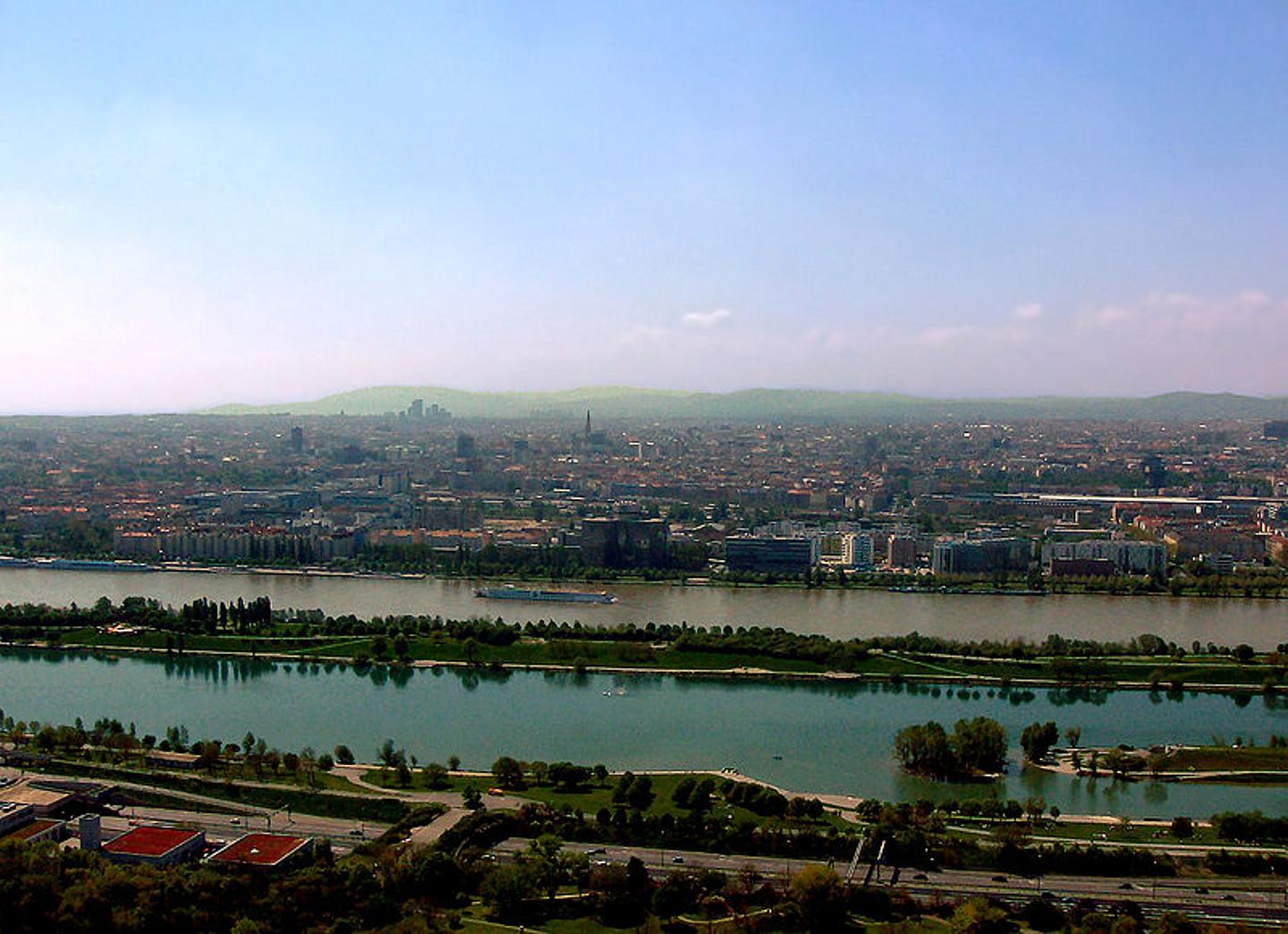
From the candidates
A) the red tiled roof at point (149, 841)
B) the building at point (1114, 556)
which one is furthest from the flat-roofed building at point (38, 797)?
the building at point (1114, 556)

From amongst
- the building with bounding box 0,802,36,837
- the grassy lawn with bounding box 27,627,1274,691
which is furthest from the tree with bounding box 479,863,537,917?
the grassy lawn with bounding box 27,627,1274,691

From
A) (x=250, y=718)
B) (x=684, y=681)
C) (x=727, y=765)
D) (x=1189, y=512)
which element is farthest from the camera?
(x=1189, y=512)

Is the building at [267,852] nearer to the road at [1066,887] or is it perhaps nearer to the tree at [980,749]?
the road at [1066,887]

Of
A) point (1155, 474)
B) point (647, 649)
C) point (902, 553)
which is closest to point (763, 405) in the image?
point (1155, 474)

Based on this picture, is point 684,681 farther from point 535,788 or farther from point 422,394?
point 422,394

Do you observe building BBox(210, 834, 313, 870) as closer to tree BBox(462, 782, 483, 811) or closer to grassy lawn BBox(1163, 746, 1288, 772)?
tree BBox(462, 782, 483, 811)

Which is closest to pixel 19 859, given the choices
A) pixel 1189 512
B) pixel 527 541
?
pixel 527 541

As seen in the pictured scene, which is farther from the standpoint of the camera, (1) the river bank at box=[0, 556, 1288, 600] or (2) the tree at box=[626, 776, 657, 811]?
(1) the river bank at box=[0, 556, 1288, 600]
